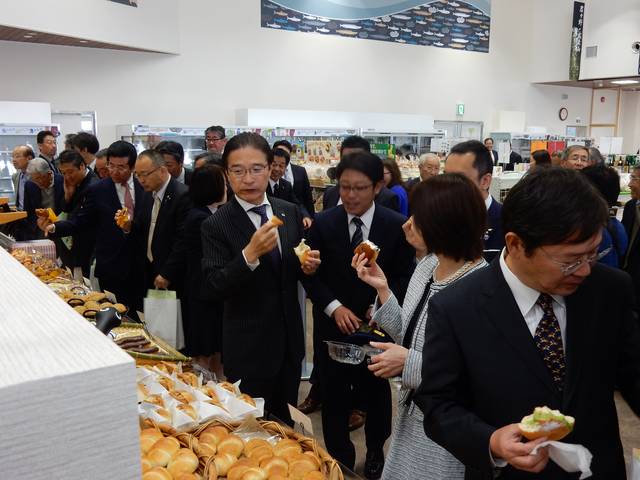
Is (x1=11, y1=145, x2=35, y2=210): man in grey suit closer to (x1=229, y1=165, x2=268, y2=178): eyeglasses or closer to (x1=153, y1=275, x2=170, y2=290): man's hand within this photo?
(x1=153, y1=275, x2=170, y2=290): man's hand

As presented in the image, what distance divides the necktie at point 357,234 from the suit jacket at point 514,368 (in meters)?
1.53

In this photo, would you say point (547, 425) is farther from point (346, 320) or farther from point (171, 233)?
point (171, 233)

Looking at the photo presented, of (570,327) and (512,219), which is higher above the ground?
(512,219)

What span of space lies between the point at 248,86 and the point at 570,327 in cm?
1276

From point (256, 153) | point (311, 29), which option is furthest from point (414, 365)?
point (311, 29)

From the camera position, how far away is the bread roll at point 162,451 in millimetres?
1580

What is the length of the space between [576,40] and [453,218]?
19.0 meters

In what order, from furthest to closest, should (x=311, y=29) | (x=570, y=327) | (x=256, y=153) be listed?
(x=311, y=29) < (x=256, y=153) < (x=570, y=327)

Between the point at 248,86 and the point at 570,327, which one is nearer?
the point at 570,327

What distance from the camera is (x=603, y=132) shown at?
21344 millimetres

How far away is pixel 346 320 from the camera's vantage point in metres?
2.83

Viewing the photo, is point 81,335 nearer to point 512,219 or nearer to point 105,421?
point 105,421

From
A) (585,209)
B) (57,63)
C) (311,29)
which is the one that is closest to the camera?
(585,209)

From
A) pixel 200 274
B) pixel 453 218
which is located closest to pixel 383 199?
pixel 200 274
